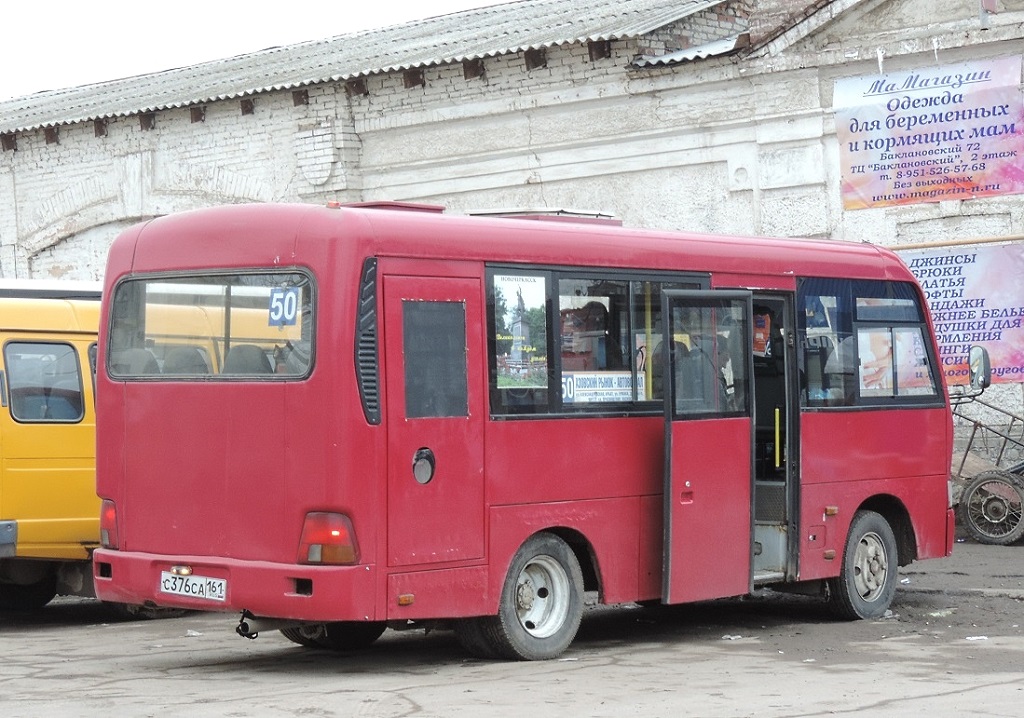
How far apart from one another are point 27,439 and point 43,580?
171 centimetres

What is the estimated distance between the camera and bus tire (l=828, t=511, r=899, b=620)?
11414mm

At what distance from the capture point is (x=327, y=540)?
28.2ft

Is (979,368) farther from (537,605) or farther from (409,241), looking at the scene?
(409,241)

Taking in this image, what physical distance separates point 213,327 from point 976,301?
955 cm

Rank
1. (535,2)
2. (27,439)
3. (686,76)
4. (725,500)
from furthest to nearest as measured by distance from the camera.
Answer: (535,2)
(686,76)
(27,439)
(725,500)

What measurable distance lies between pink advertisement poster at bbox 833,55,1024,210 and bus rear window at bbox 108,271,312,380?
9.37m

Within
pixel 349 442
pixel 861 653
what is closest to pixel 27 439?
pixel 349 442

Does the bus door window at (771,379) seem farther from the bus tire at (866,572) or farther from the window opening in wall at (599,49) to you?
the window opening in wall at (599,49)

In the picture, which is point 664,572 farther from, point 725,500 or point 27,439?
point 27,439

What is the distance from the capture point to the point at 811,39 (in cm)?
1738

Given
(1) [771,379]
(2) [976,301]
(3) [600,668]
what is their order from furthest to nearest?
1. (2) [976,301]
2. (1) [771,379]
3. (3) [600,668]

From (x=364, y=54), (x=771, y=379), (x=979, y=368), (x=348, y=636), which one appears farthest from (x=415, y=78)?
(x=348, y=636)

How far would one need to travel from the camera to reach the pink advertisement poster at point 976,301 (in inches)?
640

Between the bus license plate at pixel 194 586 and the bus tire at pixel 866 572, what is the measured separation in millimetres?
4437
